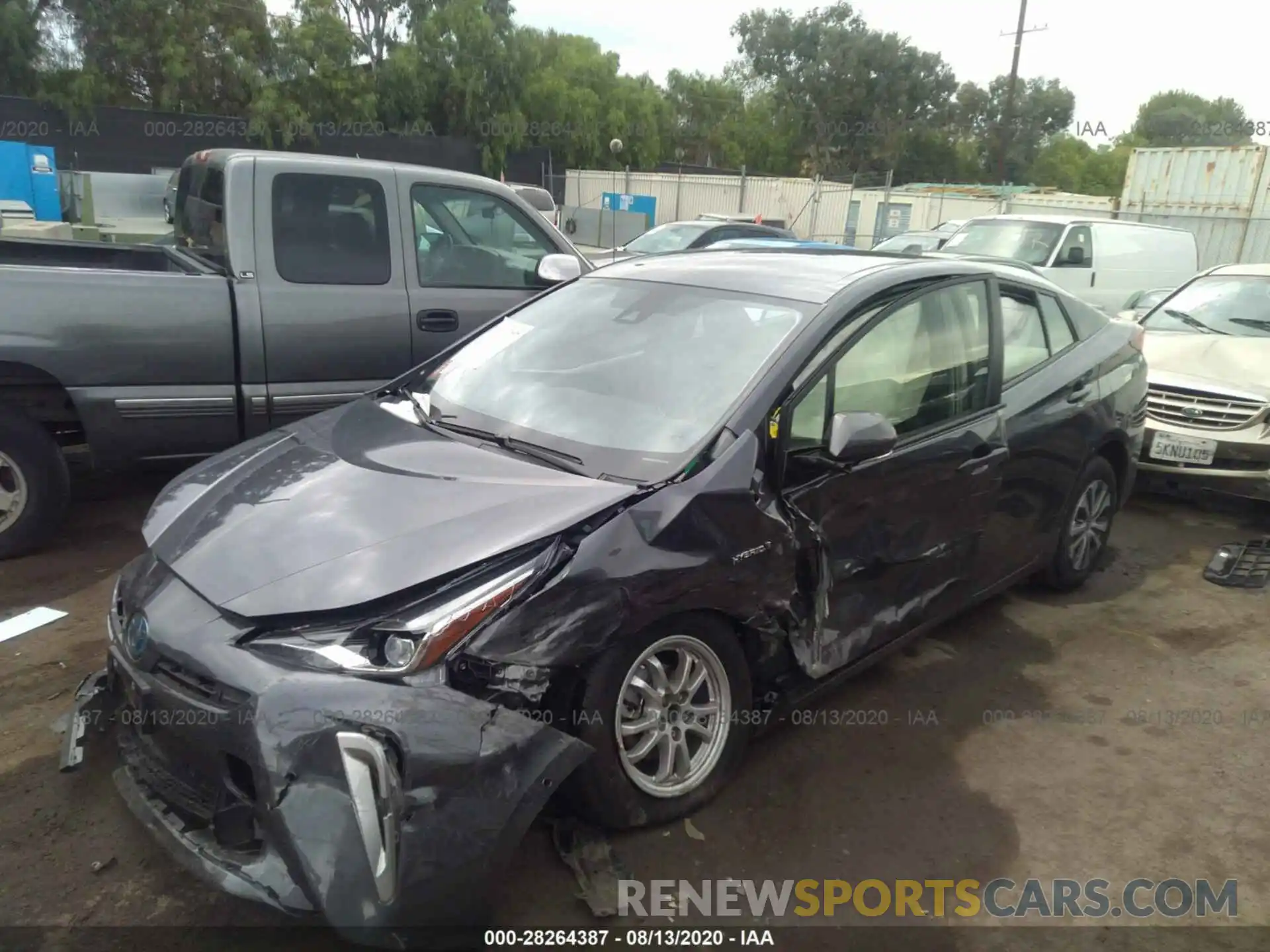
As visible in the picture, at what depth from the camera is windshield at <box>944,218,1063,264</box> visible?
441 inches

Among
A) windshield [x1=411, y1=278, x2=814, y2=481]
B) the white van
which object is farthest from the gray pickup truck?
the white van

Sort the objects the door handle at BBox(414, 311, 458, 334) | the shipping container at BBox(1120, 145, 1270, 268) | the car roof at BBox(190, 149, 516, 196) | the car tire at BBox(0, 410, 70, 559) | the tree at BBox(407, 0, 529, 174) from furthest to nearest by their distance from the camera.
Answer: the tree at BBox(407, 0, 529, 174) → the shipping container at BBox(1120, 145, 1270, 268) → the door handle at BBox(414, 311, 458, 334) → the car roof at BBox(190, 149, 516, 196) → the car tire at BBox(0, 410, 70, 559)

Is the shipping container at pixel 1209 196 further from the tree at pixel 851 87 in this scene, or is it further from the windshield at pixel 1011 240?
the tree at pixel 851 87

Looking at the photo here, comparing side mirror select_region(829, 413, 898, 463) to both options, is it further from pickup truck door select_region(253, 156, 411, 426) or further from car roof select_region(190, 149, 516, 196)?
car roof select_region(190, 149, 516, 196)

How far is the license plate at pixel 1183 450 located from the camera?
589 cm

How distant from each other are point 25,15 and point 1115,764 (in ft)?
107

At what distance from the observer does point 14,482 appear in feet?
15.0

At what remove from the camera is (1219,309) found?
23.4ft

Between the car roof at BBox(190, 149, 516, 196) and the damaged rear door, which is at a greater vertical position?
the car roof at BBox(190, 149, 516, 196)

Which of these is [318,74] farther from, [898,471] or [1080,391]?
[898,471]

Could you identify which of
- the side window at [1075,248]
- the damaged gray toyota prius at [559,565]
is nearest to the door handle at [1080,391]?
the damaged gray toyota prius at [559,565]

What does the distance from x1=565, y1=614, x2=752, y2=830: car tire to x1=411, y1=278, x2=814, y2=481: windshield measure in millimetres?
512

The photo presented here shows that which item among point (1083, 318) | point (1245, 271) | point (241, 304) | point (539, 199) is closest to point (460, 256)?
point (241, 304)

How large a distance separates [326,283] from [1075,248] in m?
9.47
